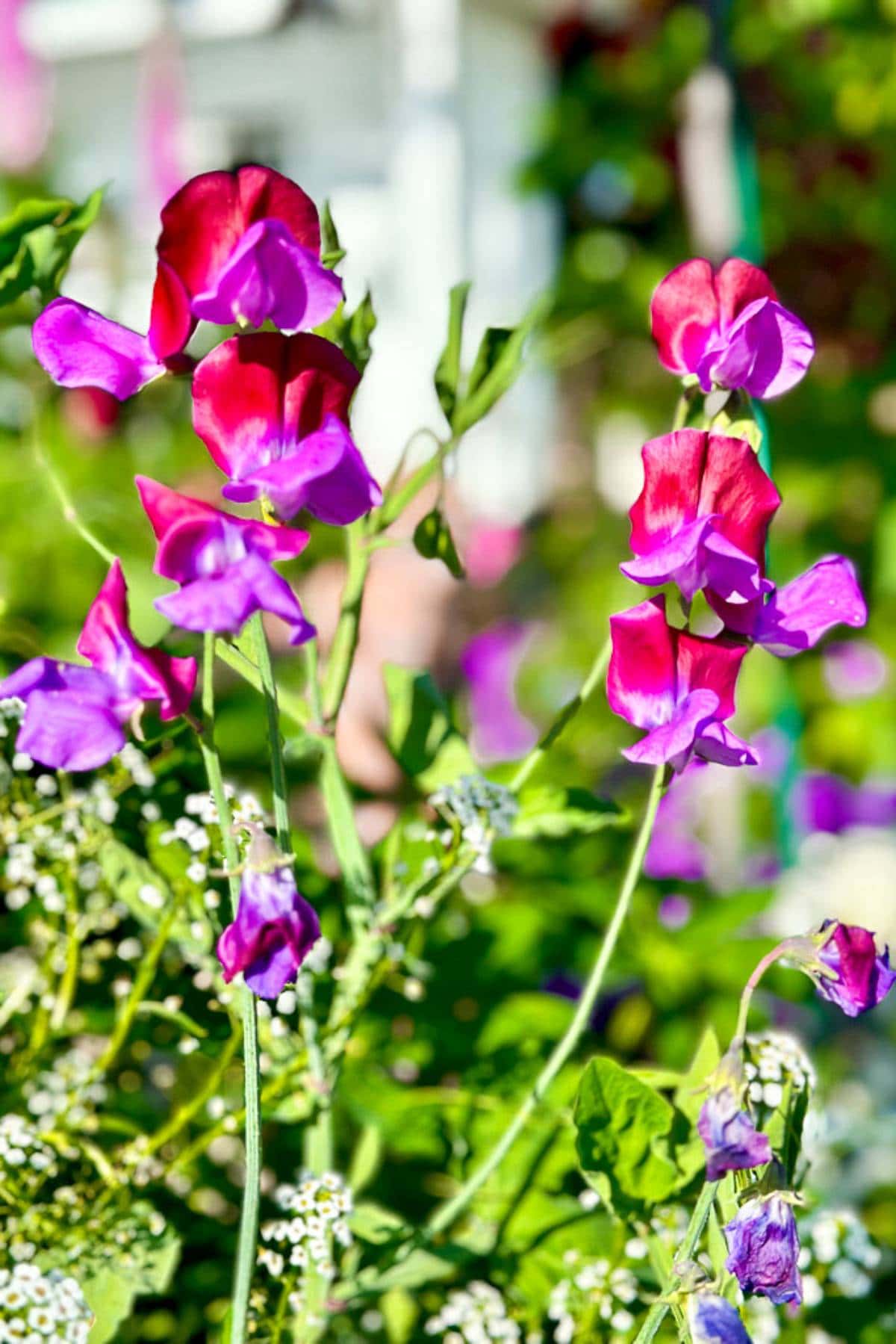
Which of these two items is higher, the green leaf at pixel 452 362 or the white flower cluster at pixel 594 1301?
the green leaf at pixel 452 362

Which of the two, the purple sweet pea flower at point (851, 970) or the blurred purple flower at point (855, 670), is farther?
the blurred purple flower at point (855, 670)

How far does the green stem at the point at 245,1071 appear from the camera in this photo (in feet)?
1.49

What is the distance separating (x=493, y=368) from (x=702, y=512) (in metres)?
0.20

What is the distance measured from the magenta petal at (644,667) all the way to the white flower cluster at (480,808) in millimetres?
137

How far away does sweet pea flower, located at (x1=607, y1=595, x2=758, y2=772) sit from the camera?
0.48 m

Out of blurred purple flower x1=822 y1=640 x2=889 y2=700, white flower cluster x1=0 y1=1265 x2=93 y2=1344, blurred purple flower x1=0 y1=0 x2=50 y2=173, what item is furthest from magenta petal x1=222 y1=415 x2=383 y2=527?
blurred purple flower x1=0 y1=0 x2=50 y2=173

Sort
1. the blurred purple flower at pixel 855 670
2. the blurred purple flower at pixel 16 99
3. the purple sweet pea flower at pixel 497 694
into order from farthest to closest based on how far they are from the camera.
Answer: the blurred purple flower at pixel 16 99 → the blurred purple flower at pixel 855 670 → the purple sweet pea flower at pixel 497 694

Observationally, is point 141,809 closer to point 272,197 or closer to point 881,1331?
point 272,197

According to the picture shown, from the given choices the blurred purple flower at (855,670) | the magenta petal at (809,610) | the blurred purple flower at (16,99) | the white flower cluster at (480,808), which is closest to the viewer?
the magenta petal at (809,610)

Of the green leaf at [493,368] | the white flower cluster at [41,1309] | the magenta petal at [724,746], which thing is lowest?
the white flower cluster at [41,1309]

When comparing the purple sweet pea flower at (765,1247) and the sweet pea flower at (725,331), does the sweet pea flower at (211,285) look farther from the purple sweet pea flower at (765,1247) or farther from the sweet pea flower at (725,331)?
the purple sweet pea flower at (765,1247)

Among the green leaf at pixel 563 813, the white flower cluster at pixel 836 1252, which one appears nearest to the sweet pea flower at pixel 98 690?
the green leaf at pixel 563 813

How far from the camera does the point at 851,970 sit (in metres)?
0.46

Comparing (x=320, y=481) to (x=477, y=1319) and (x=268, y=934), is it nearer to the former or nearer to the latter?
(x=268, y=934)
